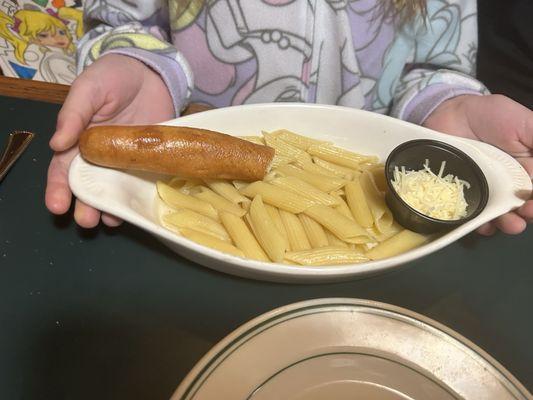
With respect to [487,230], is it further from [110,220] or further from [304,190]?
[110,220]

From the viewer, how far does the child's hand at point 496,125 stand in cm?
93

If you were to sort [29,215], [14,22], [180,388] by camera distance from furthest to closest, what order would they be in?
[14,22] < [29,215] < [180,388]

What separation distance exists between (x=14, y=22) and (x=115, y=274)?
3.32ft

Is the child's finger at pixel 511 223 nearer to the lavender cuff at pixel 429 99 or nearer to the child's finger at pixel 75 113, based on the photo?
the lavender cuff at pixel 429 99

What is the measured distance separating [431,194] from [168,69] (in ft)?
2.00

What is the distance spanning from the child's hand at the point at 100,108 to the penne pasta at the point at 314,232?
13.2 inches

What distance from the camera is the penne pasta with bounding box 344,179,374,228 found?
90 centimetres

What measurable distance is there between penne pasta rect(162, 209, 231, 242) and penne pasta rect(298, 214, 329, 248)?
0.48ft

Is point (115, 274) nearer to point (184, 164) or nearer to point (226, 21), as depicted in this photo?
point (184, 164)

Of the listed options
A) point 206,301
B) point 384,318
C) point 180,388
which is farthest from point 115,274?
point 384,318

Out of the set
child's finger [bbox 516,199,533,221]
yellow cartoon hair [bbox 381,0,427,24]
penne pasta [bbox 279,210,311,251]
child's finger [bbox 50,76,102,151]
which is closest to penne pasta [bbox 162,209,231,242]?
penne pasta [bbox 279,210,311,251]

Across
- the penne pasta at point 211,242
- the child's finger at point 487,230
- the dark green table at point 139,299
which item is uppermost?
the child's finger at point 487,230

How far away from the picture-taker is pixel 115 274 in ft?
2.72

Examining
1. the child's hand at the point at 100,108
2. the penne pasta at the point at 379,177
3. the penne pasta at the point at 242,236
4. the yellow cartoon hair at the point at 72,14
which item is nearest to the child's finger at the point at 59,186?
the child's hand at the point at 100,108
